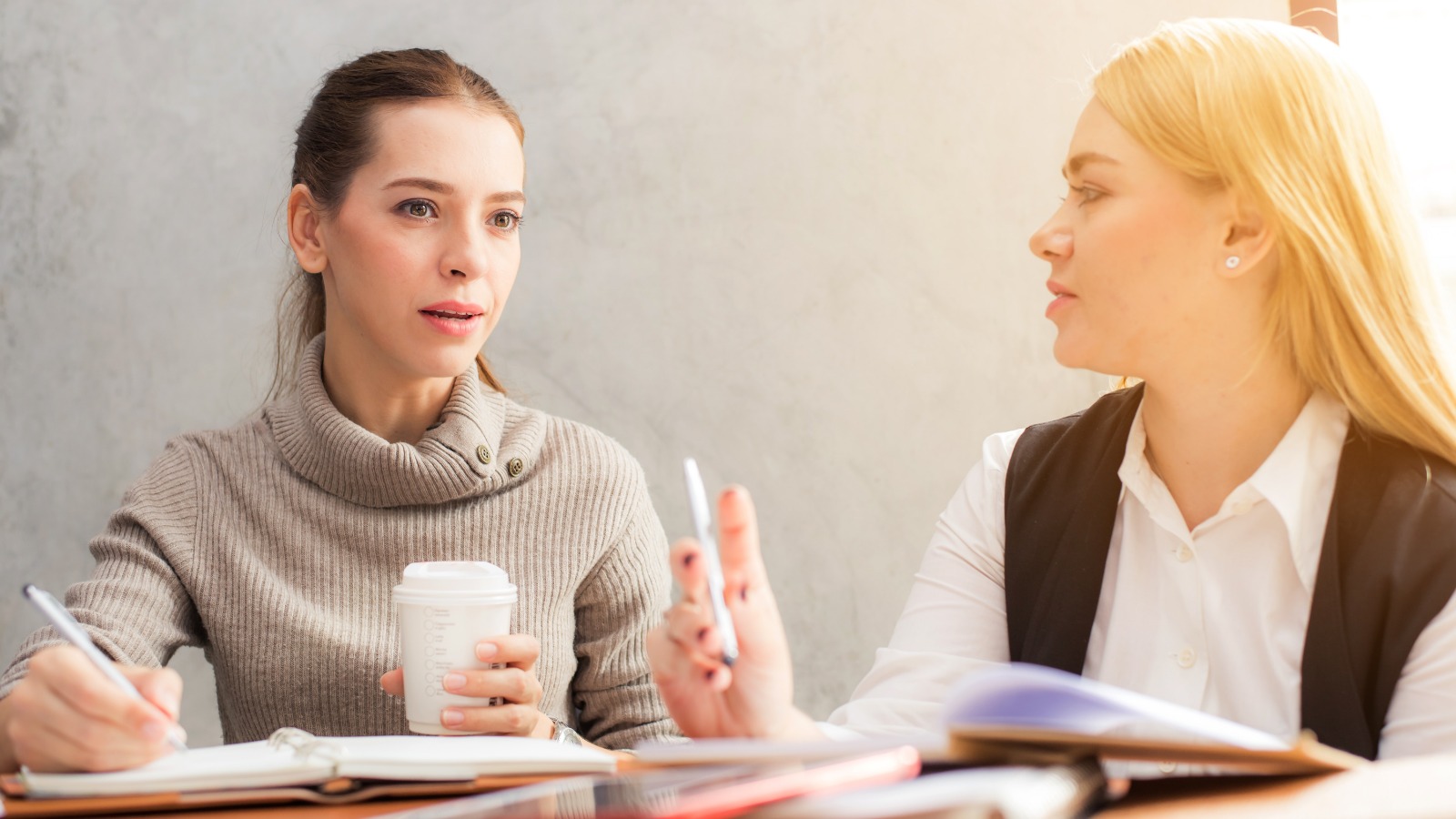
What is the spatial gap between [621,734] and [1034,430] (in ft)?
2.13

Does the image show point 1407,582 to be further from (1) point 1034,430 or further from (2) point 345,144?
(2) point 345,144

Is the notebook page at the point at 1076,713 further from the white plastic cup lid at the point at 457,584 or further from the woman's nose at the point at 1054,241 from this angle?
the woman's nose at the point at 1054,241

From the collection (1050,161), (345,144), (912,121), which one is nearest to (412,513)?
(345,144)

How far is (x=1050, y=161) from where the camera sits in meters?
2.20

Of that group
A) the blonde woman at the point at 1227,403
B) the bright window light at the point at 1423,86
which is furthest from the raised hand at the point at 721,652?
the bright window light at the point at 1423,86

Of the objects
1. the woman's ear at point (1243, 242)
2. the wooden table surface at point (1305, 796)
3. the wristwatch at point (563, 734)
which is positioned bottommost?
the wristwatch at point (563, 734)

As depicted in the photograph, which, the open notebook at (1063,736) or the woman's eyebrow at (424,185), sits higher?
the woman's eyebrow at (424,185)

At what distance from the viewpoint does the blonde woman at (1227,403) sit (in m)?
1.20

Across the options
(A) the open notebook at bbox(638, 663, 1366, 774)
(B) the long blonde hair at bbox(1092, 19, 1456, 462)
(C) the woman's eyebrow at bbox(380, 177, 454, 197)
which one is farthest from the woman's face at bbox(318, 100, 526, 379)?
(A) the open notebook at bbox(638, 663, 1366, 774)

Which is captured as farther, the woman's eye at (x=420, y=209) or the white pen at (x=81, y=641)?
the woman's eye at (x=420, y=209)

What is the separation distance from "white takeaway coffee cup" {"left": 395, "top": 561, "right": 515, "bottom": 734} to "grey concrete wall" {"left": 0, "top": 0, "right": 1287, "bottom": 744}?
1.09m

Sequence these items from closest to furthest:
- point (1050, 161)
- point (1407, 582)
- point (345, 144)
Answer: point (1407, 582) → point (345, 144) → point (1050, 161)

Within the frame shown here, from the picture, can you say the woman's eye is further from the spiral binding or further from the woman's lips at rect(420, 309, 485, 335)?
the spiral binding

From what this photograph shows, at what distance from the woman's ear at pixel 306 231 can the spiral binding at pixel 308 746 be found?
33.9 inches
